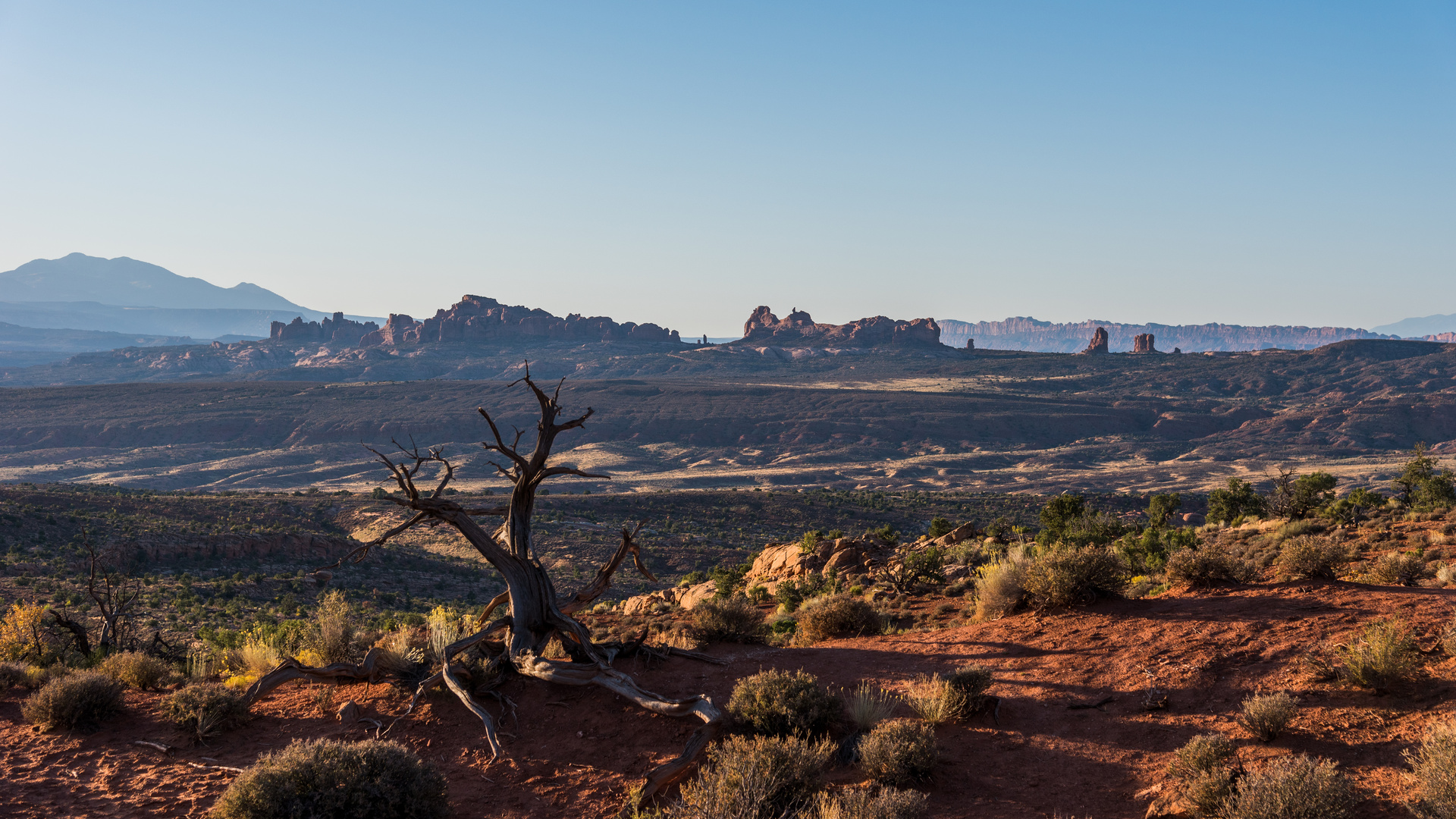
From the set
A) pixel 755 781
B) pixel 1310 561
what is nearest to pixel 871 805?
pixel 755 781

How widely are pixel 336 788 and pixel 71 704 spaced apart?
15.4ft

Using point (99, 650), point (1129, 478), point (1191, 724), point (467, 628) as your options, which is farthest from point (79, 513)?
point (1129, 478)

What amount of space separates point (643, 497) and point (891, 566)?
114ft

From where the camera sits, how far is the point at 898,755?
6.48 metres


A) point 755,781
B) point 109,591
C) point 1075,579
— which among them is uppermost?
point 1075,579

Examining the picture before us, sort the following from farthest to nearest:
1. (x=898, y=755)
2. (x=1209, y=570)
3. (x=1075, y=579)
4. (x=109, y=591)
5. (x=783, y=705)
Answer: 1. (x=109, y=591)
2. (x=1209, y=570)
3. (x=1075, y=579)
4. (x=783, y=705)
5. (x=898, y=755)

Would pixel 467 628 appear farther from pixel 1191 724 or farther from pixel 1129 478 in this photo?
pixel 1129 478

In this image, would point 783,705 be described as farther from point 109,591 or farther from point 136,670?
point 109,591

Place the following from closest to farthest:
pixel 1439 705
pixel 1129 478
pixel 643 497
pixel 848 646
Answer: pixel 1439 705 → pixel 848 646 → pixel 643 497 → pixel 1129 478

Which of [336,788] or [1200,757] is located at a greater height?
[1200,757]

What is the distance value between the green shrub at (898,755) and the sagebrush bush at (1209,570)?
20.3 ft

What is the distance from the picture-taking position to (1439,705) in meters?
6.51

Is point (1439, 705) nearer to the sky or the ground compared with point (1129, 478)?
nearer to the sky

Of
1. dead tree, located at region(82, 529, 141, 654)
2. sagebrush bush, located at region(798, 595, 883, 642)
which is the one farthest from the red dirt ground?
dead tree, located at region(82, 529, 141, 654)
